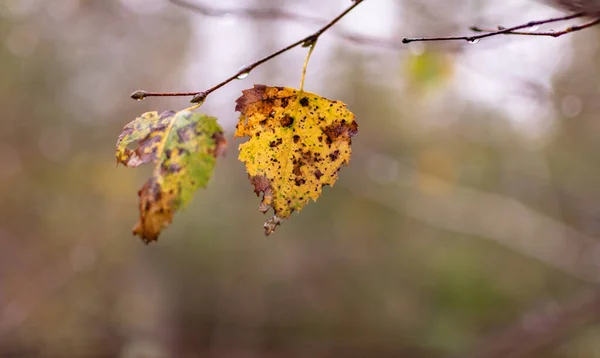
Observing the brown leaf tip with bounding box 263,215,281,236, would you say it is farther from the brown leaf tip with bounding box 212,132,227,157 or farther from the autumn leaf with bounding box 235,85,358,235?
the brown leaf tip with bounding box 212,132,227,157

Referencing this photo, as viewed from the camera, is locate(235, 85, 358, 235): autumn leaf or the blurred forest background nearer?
locate(235, 85, 358, 235): autumn leaf

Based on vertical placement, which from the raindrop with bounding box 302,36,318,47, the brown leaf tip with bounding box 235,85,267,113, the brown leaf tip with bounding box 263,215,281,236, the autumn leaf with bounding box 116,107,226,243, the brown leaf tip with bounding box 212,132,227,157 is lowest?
the brown leaf tip with bounding box 263,215,281,236

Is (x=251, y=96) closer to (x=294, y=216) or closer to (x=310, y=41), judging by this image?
(x=310, y=41)

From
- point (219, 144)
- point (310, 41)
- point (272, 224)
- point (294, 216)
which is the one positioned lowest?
point (294, 216)

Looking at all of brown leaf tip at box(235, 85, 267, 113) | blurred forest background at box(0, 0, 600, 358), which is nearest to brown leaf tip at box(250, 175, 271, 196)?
brown leaf tip at box(235, 85, 267, 113)

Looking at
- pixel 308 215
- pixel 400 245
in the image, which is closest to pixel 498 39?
pixel 308 215

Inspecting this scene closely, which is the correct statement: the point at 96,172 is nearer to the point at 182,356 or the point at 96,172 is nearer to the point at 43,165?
the point at 43,165

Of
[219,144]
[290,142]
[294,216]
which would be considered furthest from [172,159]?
[294,216]
